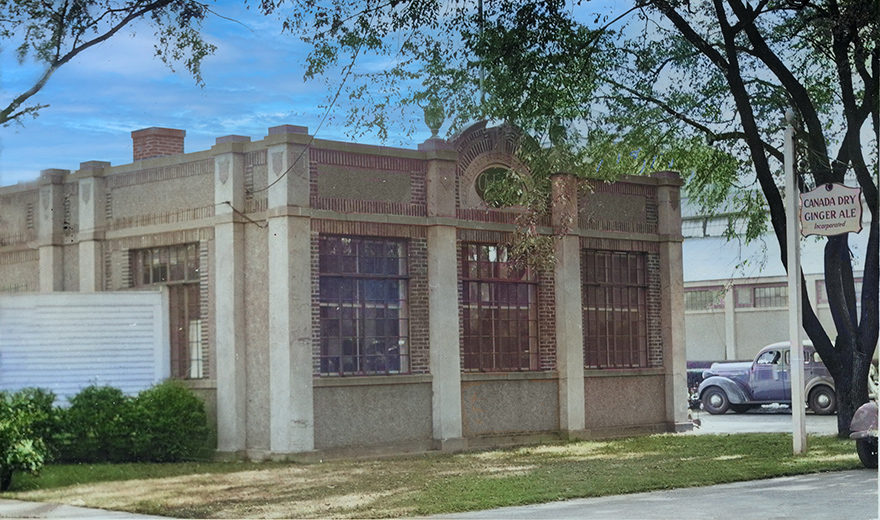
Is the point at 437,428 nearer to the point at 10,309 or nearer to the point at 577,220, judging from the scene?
the point at 577,220

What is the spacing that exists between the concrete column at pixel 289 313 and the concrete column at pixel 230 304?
1.67 feet

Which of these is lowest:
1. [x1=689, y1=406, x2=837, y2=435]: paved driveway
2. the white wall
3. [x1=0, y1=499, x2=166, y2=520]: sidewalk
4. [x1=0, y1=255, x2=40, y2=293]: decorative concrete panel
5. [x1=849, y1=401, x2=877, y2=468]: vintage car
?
[x1=689, y1=406, x2=837, y2=435]: paved driveway

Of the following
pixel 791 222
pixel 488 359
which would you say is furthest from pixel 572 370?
pixel 791 222

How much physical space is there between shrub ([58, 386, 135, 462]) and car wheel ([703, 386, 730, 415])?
20.5m

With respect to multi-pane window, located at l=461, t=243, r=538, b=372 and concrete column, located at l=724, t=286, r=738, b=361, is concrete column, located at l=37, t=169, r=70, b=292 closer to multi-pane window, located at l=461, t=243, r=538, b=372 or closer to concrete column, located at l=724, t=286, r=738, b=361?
multi-pane window, located at l=461, t=243, r=538, b=372

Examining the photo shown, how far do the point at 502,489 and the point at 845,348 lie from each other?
8584 mm

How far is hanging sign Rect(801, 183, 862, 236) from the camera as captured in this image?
58.2ft

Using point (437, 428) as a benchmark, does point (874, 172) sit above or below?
above

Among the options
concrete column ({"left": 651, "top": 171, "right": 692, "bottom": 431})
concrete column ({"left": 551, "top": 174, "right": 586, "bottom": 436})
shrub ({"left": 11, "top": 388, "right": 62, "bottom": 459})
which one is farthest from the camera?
concrete column ({"left": 651, "top": 171, "right": 692, "bottom": 431})

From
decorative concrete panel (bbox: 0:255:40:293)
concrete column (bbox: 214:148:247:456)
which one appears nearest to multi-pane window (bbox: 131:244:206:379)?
concrete column (bbox: 214:148:247:456)

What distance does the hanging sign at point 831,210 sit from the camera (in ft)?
58.2

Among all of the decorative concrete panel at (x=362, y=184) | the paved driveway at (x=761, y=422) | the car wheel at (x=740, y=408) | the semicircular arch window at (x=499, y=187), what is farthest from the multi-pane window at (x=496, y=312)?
the car wheel at (x=740, y=408)

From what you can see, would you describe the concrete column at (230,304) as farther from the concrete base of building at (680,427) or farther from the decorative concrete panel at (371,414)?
the concrete base of building at (680,427)

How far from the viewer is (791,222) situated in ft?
60.1
